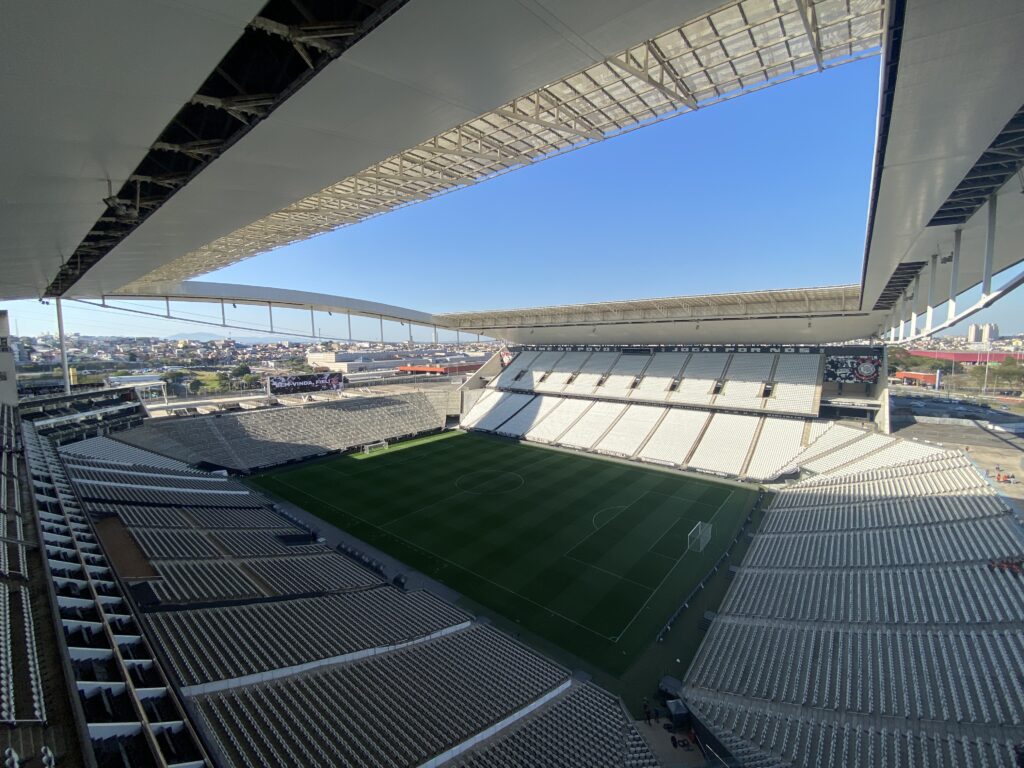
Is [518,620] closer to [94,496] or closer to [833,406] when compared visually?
[94,496]

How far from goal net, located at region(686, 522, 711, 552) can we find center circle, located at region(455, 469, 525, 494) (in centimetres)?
931

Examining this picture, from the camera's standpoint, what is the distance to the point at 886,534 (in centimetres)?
1448

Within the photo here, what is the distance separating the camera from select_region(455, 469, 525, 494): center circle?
23359 millimetres

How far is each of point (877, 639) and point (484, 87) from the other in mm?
13866

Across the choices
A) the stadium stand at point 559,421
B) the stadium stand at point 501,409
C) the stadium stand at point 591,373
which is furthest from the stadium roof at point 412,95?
the stadium stand at point 501,409

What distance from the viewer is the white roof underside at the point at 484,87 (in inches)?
133

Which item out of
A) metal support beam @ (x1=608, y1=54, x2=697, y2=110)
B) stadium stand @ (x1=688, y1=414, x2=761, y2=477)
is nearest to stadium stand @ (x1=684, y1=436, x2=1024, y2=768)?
stadium stand @ (x1=688, y1=414, x2=761, y2=477)

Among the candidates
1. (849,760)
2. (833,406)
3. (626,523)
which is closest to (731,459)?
(833,406)

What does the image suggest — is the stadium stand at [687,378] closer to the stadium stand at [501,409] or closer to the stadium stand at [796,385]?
the stadium stand at [796,385]

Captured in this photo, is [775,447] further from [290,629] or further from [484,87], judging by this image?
[484,87]

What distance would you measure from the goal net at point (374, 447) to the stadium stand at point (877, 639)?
24.1 metres

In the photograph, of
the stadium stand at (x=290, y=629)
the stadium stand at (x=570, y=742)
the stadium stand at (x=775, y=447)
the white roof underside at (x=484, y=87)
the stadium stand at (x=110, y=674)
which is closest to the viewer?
the white roof underside at (x=484, y=87)

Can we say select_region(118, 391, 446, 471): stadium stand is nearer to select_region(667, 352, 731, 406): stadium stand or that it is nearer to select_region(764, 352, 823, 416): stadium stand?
select_region(667, 352, 731, 406): stadium stand

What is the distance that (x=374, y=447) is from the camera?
105 feet
